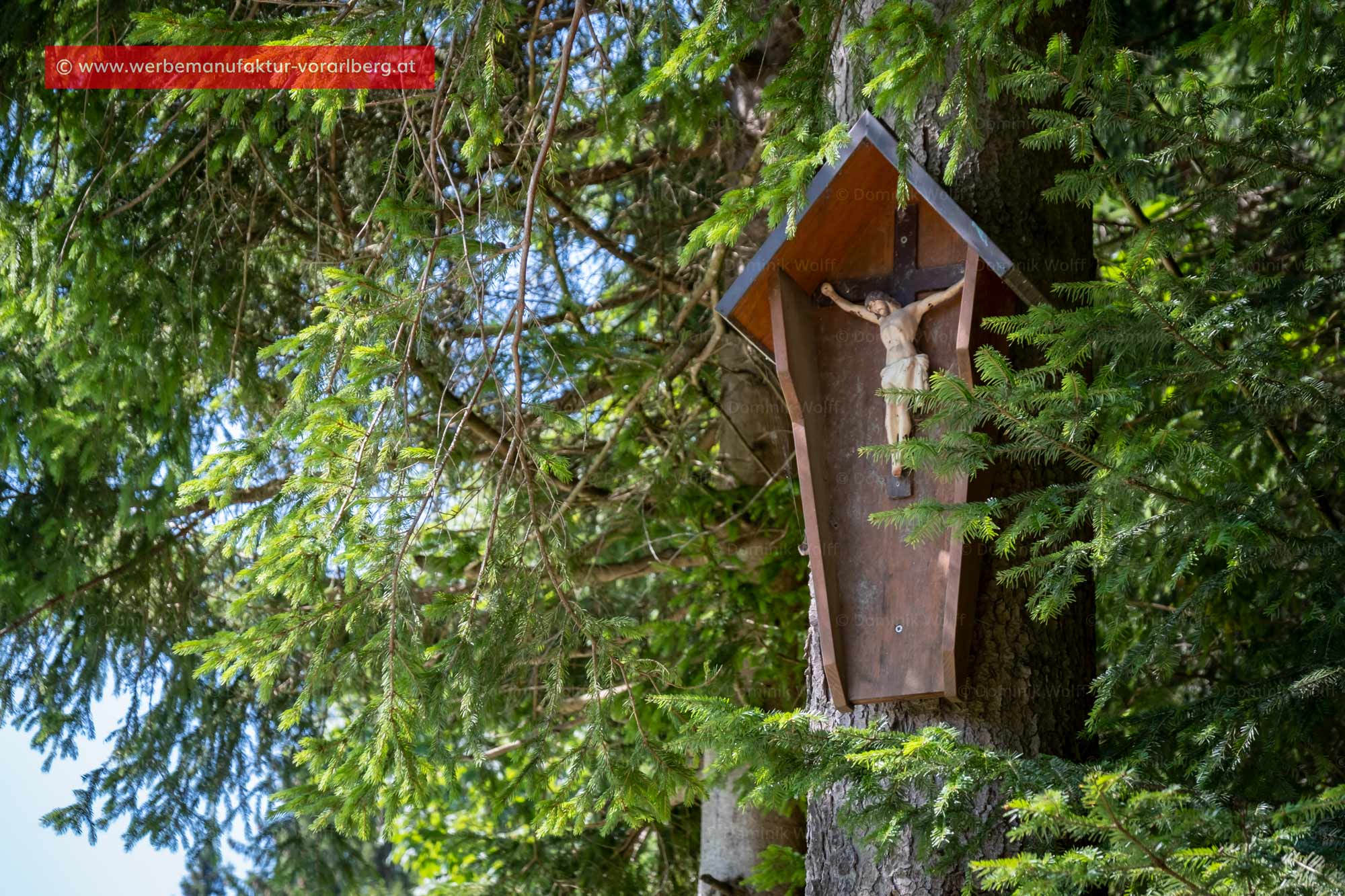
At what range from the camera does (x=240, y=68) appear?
3652mm

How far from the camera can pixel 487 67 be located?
11.0 feet

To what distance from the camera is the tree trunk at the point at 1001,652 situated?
3023 mm

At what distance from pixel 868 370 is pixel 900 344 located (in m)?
0.16

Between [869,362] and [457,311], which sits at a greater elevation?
[457,311]

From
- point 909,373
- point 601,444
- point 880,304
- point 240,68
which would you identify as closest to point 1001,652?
point 909,373

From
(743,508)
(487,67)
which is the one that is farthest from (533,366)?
(487,67)

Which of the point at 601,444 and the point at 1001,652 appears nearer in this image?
the point at 1001,652

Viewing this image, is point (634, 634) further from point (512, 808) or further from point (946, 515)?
point (512, 808)

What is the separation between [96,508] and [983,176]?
12.7 ft

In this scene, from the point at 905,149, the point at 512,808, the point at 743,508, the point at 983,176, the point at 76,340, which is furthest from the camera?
the point at 512,808

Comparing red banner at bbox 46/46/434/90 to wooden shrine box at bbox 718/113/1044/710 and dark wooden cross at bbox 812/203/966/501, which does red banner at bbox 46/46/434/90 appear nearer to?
wooden shrine box at bbox 718/113/1044/710

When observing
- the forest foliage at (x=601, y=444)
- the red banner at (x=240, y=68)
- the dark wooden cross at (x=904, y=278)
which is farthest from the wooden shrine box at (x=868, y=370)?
the red banner at (x=240, y=68)

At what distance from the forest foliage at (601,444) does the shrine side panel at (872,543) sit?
20 centimetres

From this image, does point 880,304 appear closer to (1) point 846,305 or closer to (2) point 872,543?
(1) point 846,305
